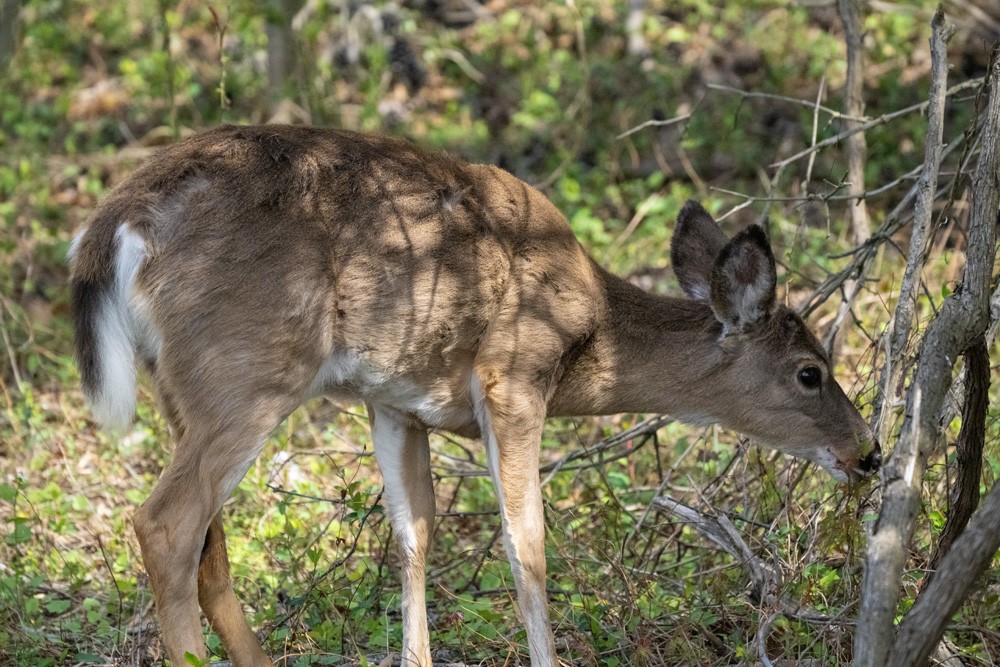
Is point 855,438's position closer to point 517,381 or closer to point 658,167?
point 517,381

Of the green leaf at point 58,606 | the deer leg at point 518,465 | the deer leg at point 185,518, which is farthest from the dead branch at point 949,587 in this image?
the green leaf at point 58,606

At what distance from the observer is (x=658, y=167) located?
916 centimetres

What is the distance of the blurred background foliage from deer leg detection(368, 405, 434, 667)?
11 cm

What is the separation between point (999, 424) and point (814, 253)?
2228 mm

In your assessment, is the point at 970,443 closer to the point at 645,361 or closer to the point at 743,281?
the point at 743,281

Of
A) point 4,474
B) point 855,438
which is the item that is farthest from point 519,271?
point 4,474

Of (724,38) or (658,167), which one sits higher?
(724,38)

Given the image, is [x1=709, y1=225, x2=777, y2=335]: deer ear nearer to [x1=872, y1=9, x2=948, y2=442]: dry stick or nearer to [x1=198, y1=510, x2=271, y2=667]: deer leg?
[x1=872, y1=9, x2=948, y2=442]: dry stick

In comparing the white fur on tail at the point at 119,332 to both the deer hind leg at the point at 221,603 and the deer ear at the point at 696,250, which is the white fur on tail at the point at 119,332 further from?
the deer ear at the point at 696,250

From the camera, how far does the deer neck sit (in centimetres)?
492

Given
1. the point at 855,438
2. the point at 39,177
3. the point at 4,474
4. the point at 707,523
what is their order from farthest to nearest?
the point at 39,177 < the point at 4,474 < the point at 855,438 < the point at 707,523

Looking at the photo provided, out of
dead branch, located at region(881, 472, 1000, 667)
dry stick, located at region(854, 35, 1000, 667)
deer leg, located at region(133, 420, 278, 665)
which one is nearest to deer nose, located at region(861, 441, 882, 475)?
dry stick, located at region(854, 35, 1000, 667)

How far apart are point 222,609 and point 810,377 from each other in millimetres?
2329

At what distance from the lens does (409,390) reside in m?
4.61
